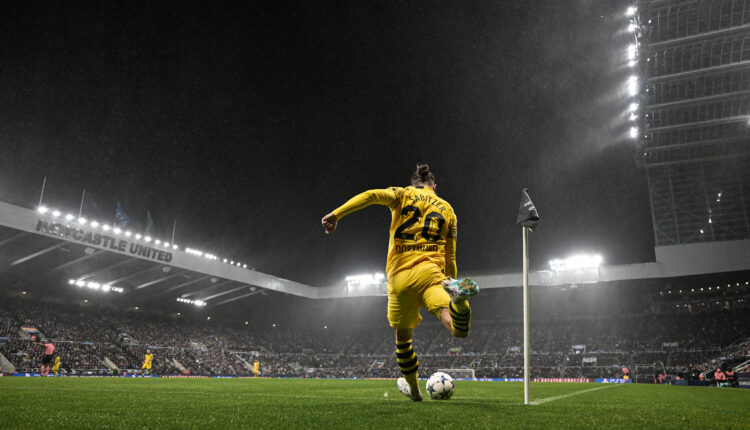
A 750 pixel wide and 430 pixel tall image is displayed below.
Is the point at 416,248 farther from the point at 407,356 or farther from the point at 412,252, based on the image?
the point at 407,356

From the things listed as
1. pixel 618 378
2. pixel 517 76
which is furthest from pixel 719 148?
pixel 517 76

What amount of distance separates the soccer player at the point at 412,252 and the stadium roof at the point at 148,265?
87.9 ft

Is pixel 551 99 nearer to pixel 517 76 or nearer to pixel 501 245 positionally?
pixel 517 76

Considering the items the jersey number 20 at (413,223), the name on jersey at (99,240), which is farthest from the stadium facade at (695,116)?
the name on jersey at (99,240)

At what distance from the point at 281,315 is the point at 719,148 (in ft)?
146

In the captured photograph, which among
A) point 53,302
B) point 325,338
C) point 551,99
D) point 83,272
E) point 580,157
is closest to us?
point 551,99

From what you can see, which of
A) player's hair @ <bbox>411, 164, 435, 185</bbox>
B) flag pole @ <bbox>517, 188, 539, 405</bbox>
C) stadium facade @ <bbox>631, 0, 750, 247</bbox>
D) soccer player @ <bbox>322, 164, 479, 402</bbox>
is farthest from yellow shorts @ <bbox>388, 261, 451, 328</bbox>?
stadium facade @ <bbox>631, 0, 750, 247</bbox>

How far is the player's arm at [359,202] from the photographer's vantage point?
4.27 metres

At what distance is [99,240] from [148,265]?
564cm

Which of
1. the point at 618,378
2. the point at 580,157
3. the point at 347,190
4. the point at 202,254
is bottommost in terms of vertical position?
the point at 618,378

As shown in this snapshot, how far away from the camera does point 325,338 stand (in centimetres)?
5244

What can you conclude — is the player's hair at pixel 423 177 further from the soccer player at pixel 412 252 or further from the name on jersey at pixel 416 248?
the name on jersey at pixel 416 248

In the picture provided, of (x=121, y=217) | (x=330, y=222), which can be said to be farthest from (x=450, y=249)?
(x=121, y=217)

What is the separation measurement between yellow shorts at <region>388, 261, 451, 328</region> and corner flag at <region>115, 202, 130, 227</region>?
98.4ft
